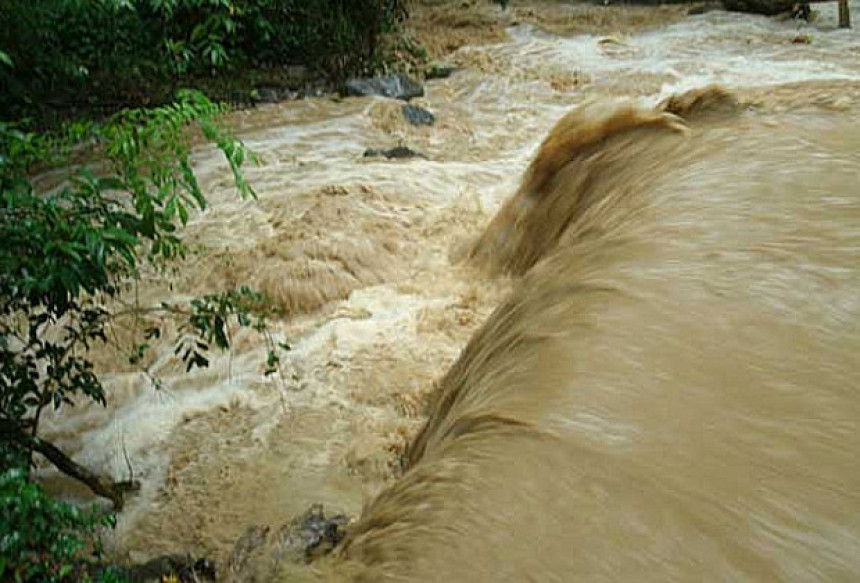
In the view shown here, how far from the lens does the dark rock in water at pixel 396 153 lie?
20.2 feet

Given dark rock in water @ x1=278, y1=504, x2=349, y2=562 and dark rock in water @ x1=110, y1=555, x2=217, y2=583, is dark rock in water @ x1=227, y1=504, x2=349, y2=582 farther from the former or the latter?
dark rock in water @ x1=110, y1=555, x2=217, y2=583

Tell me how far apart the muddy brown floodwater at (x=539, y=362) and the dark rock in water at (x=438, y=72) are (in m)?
1.93

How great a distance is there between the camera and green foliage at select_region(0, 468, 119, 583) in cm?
185

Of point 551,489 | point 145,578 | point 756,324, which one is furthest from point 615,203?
point 145,578

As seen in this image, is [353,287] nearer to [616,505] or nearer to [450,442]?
[450,442]

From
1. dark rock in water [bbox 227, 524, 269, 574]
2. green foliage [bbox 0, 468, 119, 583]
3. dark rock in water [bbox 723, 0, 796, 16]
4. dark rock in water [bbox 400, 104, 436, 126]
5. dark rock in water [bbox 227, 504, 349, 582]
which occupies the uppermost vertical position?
dark rock in water [bbox 723, 0, 796, 16]

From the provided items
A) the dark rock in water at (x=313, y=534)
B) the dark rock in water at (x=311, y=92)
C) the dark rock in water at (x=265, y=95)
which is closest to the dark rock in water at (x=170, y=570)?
the dark rock in water at (x=313, y=534)

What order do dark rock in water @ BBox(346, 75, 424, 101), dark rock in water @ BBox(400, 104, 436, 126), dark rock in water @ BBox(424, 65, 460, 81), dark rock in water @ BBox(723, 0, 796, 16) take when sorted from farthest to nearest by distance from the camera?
dark rock in water @ BBox(723, 0, 796, 16) → dark rock in water @ BBox(424, 65, 460, 81) → dark rock in water @ BBox(346, 75, 424, 101) → dark rock in water @ BBox(400, 104, 436, 126)

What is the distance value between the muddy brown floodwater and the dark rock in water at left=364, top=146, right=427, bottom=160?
5.4 inches

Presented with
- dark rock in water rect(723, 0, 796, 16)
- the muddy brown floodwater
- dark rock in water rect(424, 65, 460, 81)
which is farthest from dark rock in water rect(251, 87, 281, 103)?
dark rock in water rect(723, 0, 796, 16)

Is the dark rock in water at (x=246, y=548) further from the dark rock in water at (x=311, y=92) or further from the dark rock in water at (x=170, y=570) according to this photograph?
the dark rock in water at (x=311, y=92)

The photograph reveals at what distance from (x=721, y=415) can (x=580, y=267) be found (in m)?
0.93

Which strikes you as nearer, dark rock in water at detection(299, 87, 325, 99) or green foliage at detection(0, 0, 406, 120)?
green foliage at detection(0, 0, 406, 120)

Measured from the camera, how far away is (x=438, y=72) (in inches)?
331
